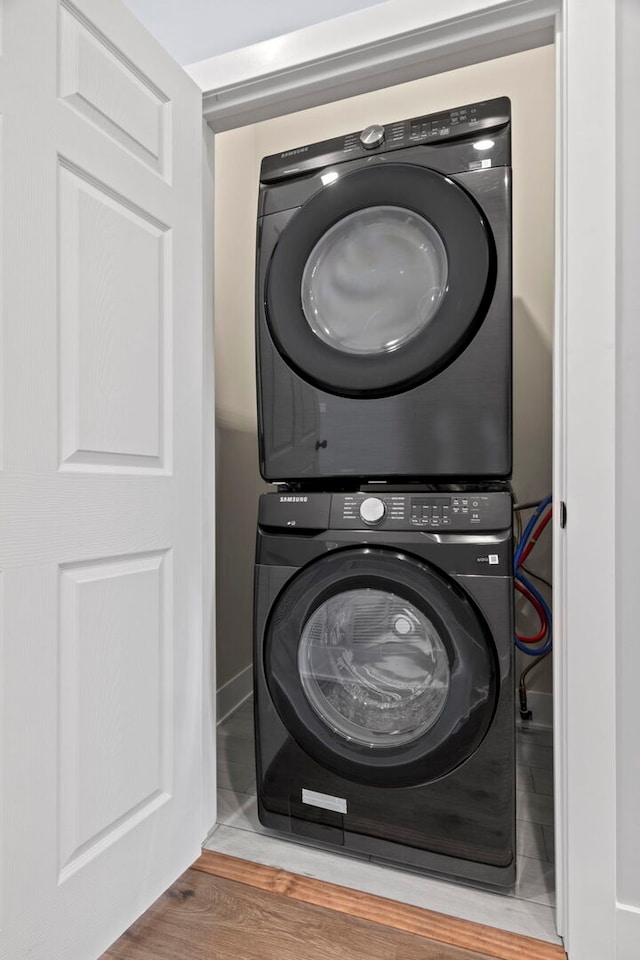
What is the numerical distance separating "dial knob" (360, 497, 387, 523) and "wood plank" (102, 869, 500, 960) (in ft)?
2.68

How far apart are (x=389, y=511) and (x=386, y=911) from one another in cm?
83

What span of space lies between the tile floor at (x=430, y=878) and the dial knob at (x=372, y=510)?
0.80m

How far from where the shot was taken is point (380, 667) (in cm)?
124

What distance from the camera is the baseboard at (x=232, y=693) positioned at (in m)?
2.02

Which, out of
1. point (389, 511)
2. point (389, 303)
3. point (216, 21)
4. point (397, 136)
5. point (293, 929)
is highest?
point (216, 21)

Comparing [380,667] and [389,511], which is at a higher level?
[389,511]

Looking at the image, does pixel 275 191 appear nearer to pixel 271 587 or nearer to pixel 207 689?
pixel 271 587

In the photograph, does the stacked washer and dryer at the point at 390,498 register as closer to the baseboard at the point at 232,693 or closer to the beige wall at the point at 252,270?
the baseboard at the point at 232,693

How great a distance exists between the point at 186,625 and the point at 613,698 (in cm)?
89

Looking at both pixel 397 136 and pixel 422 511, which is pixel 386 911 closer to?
pixel 422 511

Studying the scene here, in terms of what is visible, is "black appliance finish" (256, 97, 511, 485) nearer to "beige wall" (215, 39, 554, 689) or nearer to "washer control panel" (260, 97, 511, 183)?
"washer control panel" (260, 97, 511, 183)

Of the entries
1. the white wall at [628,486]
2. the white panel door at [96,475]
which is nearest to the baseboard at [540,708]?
the white wall at [628,486]

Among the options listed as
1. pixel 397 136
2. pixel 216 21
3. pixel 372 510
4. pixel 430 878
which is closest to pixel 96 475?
pixel 372 510

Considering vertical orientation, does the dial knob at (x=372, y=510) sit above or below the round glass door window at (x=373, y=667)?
above
